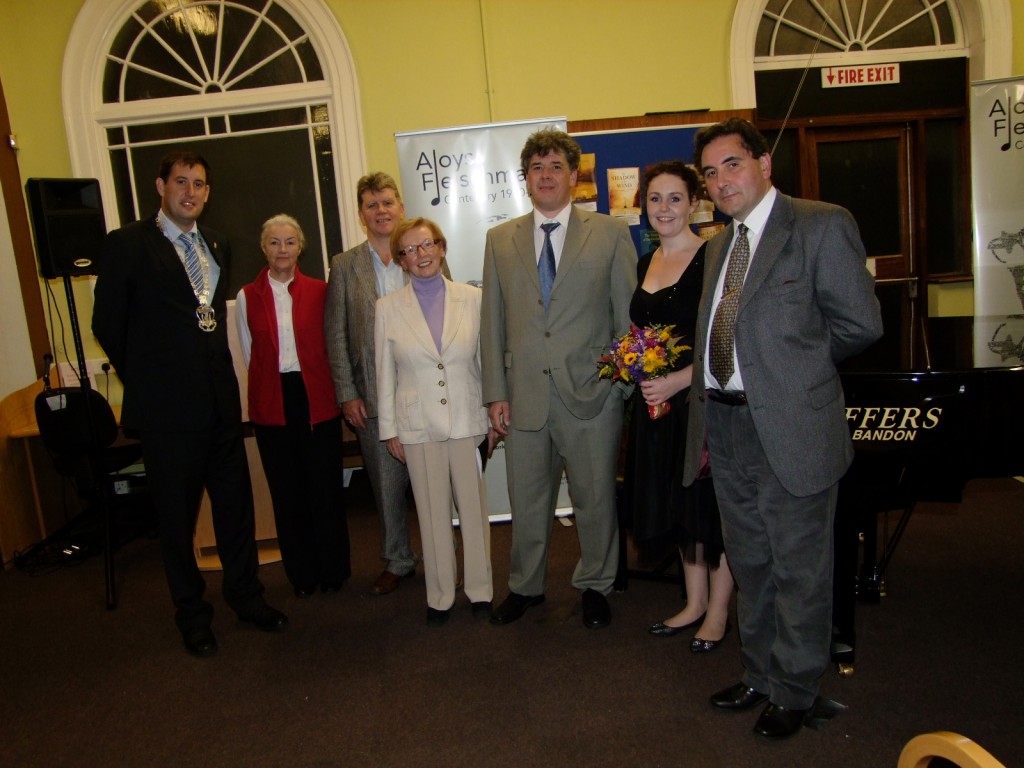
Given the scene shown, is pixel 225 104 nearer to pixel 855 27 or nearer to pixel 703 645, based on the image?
pixel 855 27

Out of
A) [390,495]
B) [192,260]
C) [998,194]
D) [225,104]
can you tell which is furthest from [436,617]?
[998,194]

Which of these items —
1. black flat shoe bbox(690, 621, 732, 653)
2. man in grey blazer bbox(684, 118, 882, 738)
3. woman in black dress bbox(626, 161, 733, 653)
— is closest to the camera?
man in grey blazer bbox(684, 118, 882, 738)

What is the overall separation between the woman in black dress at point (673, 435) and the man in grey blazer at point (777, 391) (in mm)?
290

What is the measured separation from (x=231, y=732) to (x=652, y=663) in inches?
60.2

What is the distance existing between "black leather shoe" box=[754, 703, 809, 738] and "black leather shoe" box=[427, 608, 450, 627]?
143cm

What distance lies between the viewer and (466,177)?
4.59 metres

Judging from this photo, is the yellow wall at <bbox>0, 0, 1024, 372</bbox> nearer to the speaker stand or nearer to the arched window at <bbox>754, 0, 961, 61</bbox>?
the arched window at <bbox>754, 0, 961, 61</bbox>

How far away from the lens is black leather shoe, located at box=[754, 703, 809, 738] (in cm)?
225

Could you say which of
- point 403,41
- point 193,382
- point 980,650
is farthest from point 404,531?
point 403,41

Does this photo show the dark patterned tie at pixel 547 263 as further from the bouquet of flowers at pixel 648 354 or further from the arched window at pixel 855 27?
the arched window at pixel 855 27

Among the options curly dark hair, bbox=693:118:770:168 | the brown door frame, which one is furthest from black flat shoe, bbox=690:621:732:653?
the brown door frame

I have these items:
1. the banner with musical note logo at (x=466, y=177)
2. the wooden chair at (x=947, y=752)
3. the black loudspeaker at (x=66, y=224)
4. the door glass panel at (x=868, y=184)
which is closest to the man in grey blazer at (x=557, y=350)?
the banner with musical note logo at (x=466, y=177)

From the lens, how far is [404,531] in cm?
376

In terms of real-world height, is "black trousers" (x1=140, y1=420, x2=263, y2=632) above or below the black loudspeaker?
below
